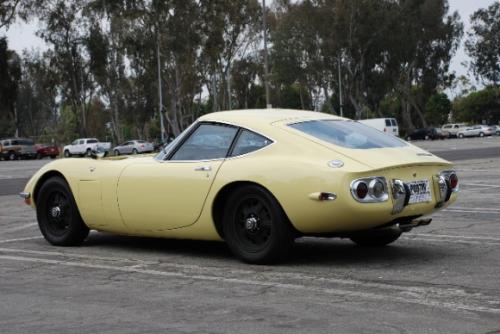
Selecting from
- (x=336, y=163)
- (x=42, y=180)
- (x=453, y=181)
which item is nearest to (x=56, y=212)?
(x=42, y=180)

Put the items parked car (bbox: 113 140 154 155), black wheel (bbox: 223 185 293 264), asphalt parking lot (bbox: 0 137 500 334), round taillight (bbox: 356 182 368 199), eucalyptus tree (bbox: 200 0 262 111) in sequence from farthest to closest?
parked car (bbox: 113 140 154 155) < eucalyptus tree (bbox: 200 0 262 111) < black wheel (bbox: 223 185 293 264) < round taillight (bbox: 356 182 368 199) < asphalt parking lot (bbox: 0 137 500 334)

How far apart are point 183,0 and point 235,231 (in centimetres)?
4937

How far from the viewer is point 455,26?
2980 inches

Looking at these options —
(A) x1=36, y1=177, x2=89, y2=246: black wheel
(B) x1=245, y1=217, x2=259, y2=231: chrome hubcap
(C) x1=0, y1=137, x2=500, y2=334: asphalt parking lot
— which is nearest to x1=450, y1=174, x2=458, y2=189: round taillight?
(C) x1=0, y1=137, x2=500, y2=334: asphalt parking lot

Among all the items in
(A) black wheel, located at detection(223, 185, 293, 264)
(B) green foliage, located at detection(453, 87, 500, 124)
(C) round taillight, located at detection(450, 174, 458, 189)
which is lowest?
(A) black wheel, located at detection(223, 185, 293, 264)

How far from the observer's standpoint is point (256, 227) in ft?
21.4

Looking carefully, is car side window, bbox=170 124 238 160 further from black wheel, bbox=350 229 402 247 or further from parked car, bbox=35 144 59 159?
parked car, bbox=35 144 59 159

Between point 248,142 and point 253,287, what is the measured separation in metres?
1.60

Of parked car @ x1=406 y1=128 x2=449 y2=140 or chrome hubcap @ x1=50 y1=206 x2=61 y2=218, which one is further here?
parked car @ x1=406 y1=128 x2=449 y2=140

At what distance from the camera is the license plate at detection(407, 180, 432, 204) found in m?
6.40

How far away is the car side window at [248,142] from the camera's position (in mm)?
6762

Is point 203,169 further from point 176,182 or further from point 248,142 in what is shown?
point 248,142

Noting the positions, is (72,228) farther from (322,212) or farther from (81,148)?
(81,148)

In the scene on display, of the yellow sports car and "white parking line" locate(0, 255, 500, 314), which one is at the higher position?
the yellow sports car
